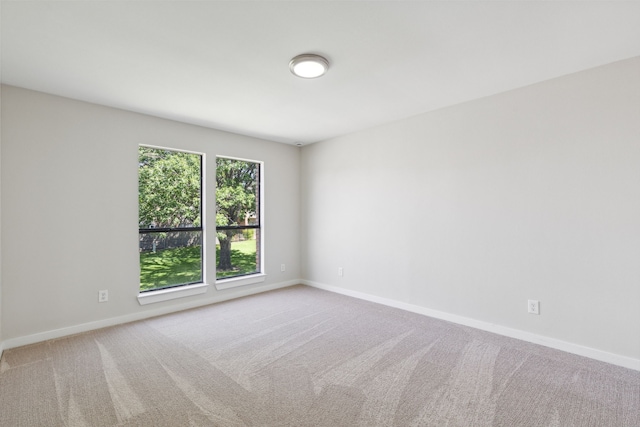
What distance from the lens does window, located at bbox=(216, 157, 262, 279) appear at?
427 centimetres

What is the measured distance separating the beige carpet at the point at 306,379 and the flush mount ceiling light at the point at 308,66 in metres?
2.38

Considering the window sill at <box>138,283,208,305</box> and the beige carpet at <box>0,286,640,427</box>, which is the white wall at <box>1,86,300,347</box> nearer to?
the window sill at <box>138,283,208,305</box>

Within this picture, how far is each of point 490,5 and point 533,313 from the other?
8.55 ft

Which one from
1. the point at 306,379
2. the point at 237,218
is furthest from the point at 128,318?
the point at 306,379

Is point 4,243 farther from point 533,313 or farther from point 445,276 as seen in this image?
point 533,313

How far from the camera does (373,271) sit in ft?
13.5

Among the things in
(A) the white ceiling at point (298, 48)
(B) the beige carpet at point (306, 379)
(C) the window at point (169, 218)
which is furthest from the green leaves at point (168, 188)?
(B) the beige carpet at point (306, 379)

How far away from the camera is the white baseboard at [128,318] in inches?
109

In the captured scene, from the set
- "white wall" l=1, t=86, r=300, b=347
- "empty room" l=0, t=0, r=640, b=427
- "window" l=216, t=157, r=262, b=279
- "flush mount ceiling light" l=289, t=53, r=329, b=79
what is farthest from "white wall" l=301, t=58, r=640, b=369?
"white wall" l=1, t=86, r=300, b=347

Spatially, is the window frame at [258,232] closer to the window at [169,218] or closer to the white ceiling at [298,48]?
the window at [169,218]

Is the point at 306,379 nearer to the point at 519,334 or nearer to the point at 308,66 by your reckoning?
the point at 519,334

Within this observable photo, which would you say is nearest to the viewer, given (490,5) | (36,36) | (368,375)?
(490,5)

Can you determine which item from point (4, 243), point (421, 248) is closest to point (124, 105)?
point (4, 243)

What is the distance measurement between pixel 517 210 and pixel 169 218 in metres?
3.93
